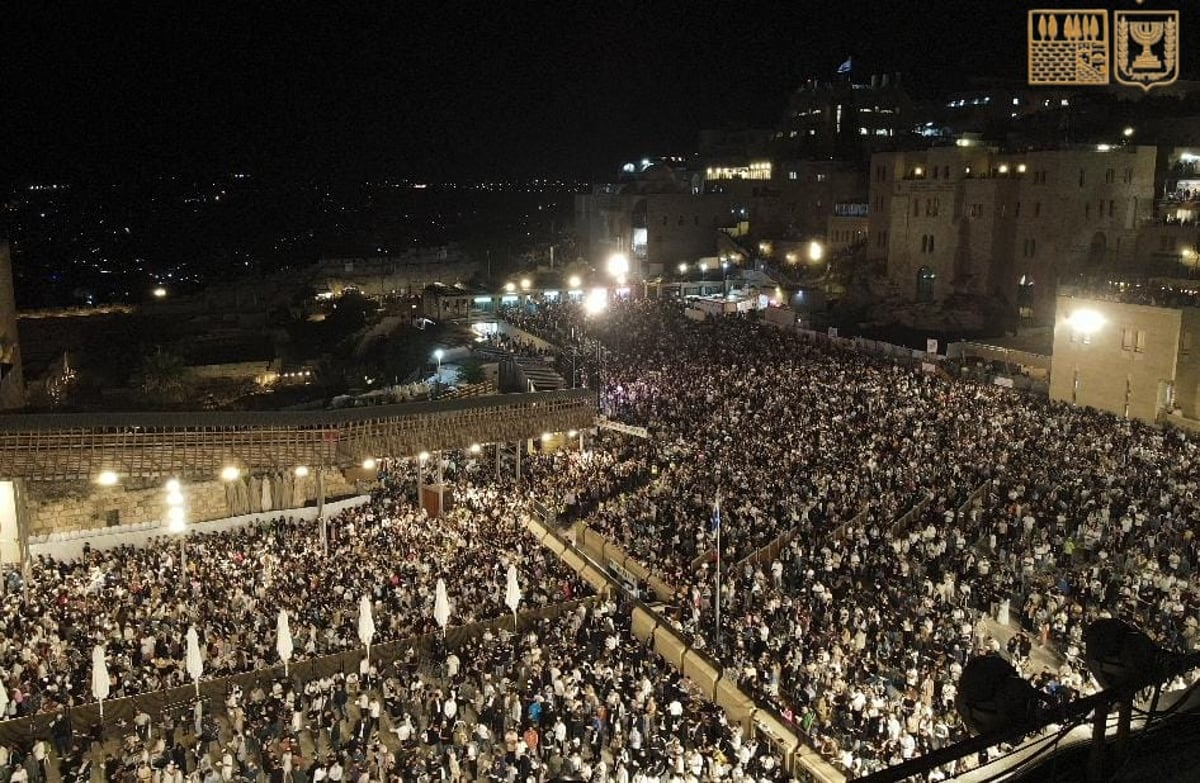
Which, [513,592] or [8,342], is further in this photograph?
[8,342]

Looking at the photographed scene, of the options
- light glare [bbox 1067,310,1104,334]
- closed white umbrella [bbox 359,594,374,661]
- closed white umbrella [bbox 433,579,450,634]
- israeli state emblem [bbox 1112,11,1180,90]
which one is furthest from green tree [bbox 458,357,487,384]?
israeli state emblem [bbox 1112,11,1180,90]

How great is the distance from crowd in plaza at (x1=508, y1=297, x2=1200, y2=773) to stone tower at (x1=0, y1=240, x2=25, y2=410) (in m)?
19.4

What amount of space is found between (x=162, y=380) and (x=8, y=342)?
10766mm

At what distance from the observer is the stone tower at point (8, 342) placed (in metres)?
29.1

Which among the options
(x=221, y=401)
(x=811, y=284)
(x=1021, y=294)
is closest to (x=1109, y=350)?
(x=1021, y=294)

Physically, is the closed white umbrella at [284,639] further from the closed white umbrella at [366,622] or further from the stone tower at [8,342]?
the stone tower at [8,342]

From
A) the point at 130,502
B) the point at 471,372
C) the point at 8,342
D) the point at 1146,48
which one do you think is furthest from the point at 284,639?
the point at 1146,48

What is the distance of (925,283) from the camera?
52.9 meters

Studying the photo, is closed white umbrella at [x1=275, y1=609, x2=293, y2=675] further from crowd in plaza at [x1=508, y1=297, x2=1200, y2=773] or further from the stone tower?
the stone tower

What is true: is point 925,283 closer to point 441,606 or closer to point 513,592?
point 513,592

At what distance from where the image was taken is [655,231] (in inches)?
2655

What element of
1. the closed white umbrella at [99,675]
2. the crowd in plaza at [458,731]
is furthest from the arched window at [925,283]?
the closed white umbrella at [99,675]

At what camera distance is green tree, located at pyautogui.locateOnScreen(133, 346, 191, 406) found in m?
41.3

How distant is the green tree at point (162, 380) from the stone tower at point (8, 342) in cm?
882
